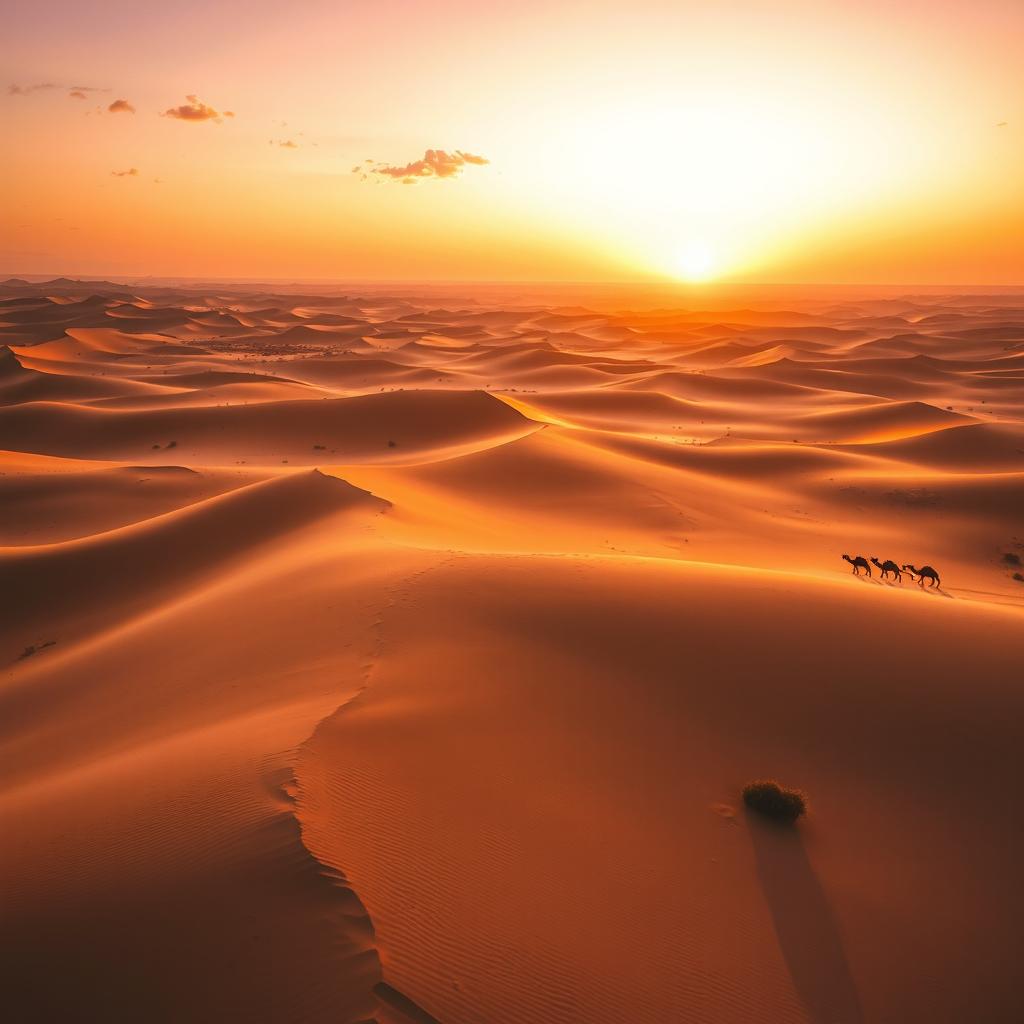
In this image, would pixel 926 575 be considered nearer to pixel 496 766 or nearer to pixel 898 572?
pixel 898 572

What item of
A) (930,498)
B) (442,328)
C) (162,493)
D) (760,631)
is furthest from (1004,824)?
(442,328)

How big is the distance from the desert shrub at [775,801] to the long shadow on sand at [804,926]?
8 centimetres

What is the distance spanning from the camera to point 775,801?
18.7 ft

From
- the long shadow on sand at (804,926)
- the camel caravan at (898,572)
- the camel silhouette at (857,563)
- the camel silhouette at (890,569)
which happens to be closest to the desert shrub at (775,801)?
the long shadow on sand at (804,926)

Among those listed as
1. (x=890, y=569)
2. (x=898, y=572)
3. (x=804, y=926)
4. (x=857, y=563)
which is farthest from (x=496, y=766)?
(x=890, y=569)

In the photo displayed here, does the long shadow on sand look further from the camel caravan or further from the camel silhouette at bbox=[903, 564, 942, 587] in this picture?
the camel silhouette at bbox=[903, 564, 942, 587]

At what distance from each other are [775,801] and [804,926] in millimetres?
1117

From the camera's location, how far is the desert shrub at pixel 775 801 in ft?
18.6

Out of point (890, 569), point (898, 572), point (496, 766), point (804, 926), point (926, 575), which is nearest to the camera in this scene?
point (804, 926)

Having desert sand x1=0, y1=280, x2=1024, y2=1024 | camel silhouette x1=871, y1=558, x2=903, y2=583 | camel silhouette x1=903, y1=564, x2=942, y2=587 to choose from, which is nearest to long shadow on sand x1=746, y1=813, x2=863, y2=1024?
desert sand x1=0, y1=280, x2=1024, y2=1024

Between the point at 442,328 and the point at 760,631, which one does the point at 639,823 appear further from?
the point at 442,328

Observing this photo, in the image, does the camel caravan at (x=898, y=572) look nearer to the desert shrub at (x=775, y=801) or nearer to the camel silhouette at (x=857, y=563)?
the camel silhouette at (x=857, y=563)

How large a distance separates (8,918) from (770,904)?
16.6ft

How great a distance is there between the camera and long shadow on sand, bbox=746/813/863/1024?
4.18 meters
